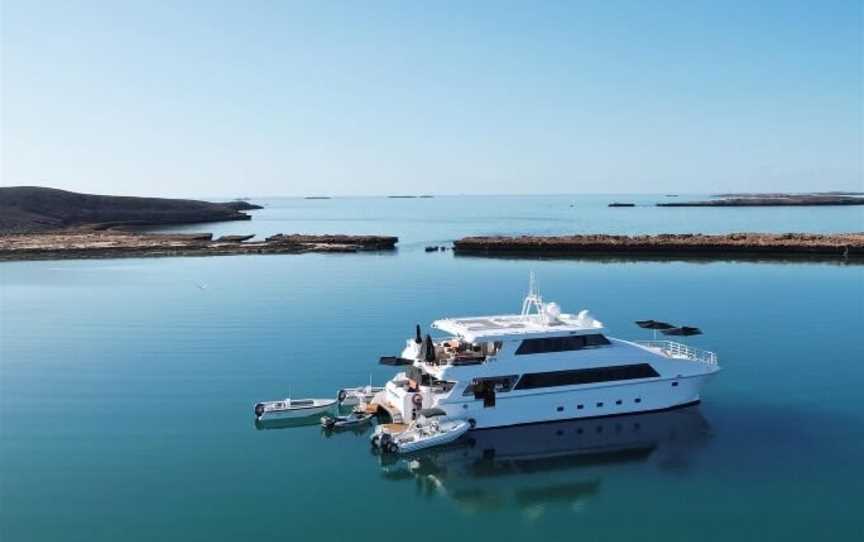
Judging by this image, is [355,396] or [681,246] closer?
[355,396]

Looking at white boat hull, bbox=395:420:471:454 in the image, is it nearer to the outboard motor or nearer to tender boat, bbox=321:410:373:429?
the outboard motor

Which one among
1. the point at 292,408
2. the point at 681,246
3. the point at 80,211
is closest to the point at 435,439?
the point at 292,408

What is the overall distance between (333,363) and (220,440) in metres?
9.07

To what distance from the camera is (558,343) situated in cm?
2336

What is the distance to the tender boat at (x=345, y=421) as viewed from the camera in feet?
76.4

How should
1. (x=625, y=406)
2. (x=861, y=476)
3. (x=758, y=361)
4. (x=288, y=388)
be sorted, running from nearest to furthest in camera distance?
(x=861, y=476) < (x=625, y=406) < (x=288, y=388) < (x=758, y=361)

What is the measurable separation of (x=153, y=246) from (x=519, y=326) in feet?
223

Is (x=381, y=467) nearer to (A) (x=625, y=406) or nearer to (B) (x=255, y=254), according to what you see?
(A) (x=625, y=406)

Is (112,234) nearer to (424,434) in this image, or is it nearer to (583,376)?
(424,434)

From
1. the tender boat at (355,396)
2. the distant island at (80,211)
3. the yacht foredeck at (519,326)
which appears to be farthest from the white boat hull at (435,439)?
the distant island at (80,211)

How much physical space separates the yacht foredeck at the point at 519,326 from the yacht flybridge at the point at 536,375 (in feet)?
0.11

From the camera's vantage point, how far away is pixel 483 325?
81.3 feet

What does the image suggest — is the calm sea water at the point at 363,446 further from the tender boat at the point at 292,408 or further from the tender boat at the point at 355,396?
the tender boat at the point at 355,396

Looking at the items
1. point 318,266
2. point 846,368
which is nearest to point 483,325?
point 846,368
